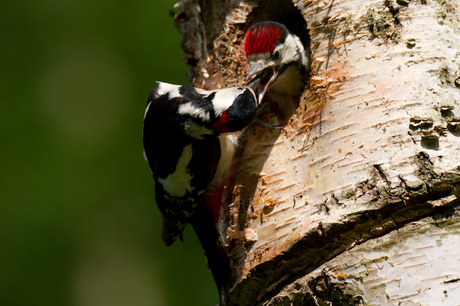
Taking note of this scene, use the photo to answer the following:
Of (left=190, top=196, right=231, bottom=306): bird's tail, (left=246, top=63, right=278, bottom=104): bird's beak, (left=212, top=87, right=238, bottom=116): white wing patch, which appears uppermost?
(left=212, top=87, right=238, bottom=116): white wing patch

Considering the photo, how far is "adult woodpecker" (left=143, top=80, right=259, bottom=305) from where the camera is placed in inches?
93.7

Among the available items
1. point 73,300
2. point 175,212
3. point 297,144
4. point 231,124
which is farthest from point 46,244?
point 297,144

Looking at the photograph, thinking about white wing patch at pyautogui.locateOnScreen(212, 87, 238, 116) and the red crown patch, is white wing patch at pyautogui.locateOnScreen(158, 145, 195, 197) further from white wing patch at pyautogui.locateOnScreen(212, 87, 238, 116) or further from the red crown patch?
the red crown patch

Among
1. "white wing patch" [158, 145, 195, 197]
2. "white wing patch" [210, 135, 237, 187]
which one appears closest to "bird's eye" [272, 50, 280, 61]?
"white wing patch" [210, 135, 237, 187]

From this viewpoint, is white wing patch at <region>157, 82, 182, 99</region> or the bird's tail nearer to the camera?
the bird's tail

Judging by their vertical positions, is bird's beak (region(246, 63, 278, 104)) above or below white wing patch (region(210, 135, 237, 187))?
above

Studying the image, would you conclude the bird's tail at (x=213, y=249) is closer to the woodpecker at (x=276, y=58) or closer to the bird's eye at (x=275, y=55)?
the woodpecker at (x=276, y=58)

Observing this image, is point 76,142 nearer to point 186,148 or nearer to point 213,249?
point 186,148

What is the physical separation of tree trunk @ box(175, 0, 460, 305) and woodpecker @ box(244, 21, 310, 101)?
0.33 metres

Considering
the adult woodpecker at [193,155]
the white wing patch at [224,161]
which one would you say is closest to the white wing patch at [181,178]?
the adult woodpecker at [193,155]

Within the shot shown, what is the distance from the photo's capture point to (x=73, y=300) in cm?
418

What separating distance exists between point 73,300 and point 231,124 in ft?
8.94

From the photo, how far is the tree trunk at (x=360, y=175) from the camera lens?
1.68 meters

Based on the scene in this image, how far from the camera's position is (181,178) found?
250cm
